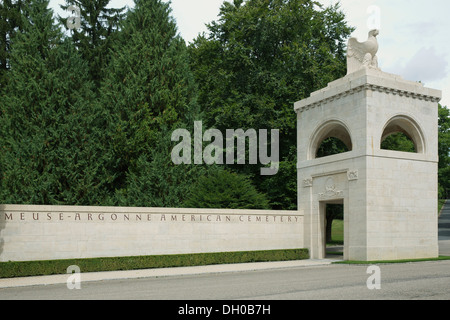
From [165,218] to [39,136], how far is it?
12.6m

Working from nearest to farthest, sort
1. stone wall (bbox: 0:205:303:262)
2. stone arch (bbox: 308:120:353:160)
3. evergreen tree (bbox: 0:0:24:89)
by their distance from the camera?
1. stone wall (bbox: 0:205:303:262)
2. stone arch (bbox: 308:120:353:160)
3. evergreen tree (bbox: 0:0:24:89)

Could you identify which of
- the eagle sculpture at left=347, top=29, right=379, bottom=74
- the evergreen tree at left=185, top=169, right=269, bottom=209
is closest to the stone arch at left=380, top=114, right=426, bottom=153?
the eagle sculpture at left=347, top=29, right=379, bottom=74

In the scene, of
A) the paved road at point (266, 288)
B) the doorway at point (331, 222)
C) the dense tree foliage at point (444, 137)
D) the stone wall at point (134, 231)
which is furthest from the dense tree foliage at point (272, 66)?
the dense tree foliage at point (444, 137)

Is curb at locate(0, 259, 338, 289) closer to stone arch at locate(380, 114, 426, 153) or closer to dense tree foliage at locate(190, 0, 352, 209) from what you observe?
stone arch at locate(380, 114, 426, 153)

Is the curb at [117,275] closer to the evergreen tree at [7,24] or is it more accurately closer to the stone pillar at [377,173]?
the stone pillar at [377,173]

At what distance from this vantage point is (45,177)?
30969 mm

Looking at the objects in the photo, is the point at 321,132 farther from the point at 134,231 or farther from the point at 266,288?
the point at 266,288

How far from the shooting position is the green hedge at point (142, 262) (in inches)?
782

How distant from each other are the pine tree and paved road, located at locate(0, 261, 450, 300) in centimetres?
1385

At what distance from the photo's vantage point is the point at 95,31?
144 feet

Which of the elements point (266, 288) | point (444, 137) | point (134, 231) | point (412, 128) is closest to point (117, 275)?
point (134, 231)

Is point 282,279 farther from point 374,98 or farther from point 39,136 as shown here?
point 39,136

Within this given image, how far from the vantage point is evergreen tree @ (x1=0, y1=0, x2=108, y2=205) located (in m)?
31.0
